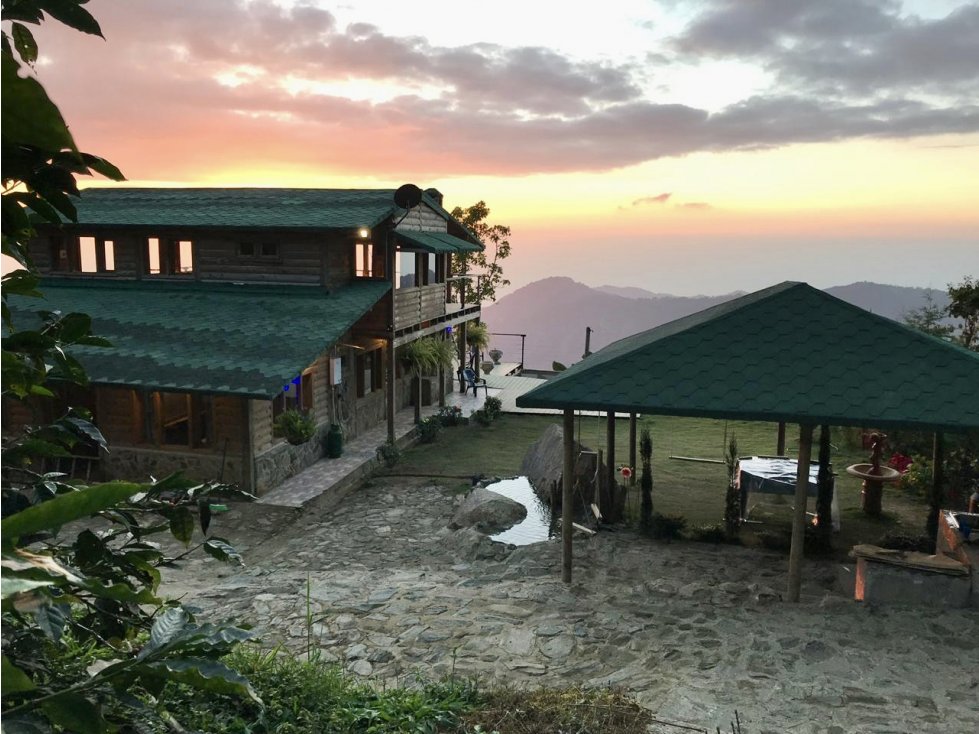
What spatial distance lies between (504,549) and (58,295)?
1552 cm

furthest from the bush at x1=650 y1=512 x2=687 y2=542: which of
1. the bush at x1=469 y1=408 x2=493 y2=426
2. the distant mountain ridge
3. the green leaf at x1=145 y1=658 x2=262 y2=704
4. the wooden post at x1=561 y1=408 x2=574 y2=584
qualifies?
the distant mountain ridge

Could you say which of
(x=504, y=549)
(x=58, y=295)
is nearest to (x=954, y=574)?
(x=504, y=549)

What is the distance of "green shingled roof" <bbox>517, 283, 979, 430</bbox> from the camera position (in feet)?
33.0

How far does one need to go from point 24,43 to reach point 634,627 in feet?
29.6

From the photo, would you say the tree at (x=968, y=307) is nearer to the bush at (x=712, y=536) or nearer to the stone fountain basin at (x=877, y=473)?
the stone fountain basin at (x=877, y=473)

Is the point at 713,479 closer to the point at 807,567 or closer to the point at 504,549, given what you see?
the point at 807,567

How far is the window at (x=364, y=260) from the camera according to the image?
22734mm

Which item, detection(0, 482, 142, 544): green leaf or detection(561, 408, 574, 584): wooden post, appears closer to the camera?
detection(0, 482, 142, 544): green leaf

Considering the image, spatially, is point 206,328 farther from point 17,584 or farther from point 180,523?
point 17,584

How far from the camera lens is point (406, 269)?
23.8 meters

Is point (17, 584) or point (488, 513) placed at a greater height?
point (17, 584)

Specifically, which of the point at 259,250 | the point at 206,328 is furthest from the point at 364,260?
the point at 206,328

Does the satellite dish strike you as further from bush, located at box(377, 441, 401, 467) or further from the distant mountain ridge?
the distant mountain ridge

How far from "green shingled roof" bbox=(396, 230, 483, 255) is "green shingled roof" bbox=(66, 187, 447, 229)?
772 mm
